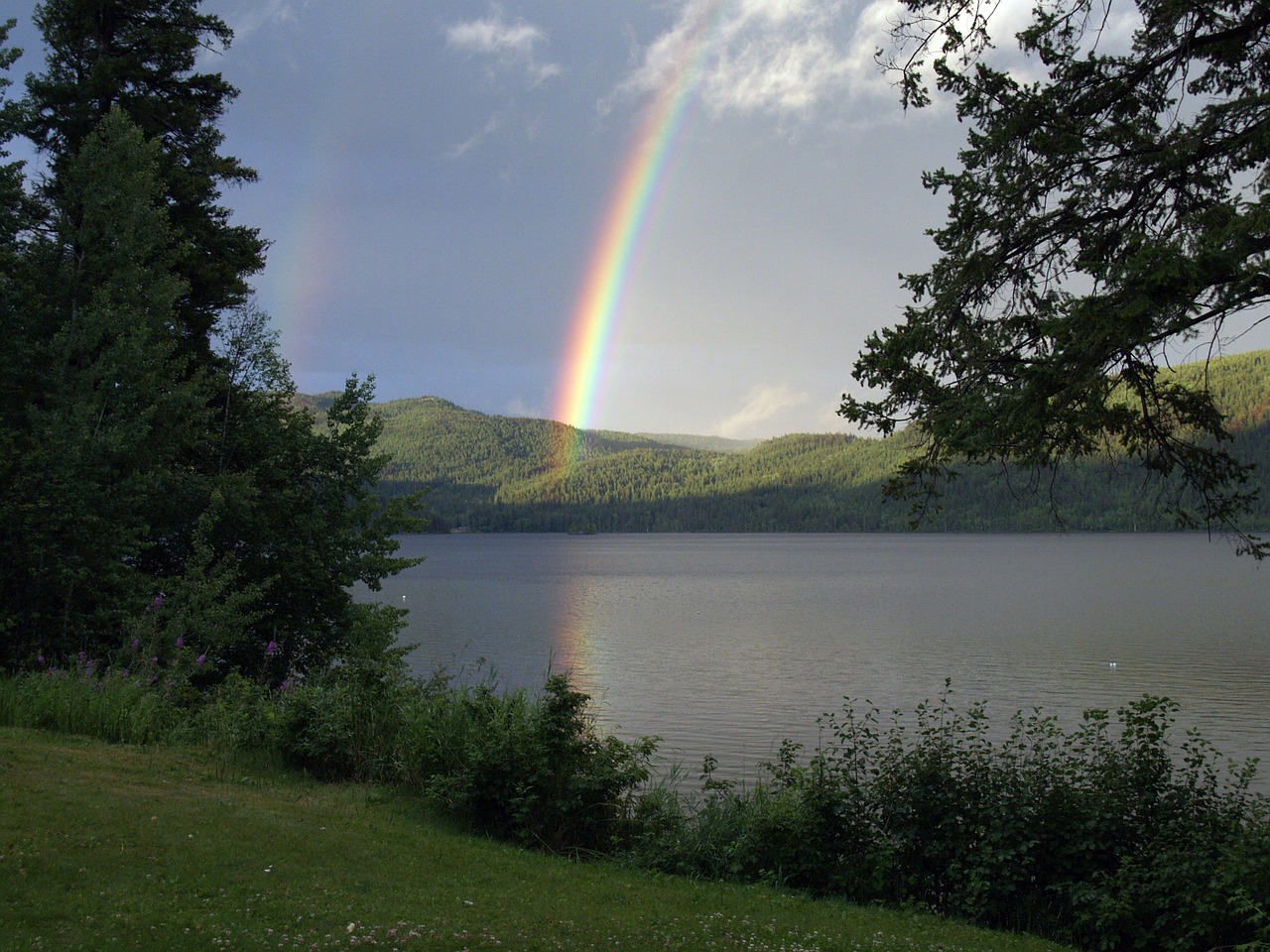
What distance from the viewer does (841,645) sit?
36.5 meters

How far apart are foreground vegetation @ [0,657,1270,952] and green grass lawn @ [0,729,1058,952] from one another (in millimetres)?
Result: 115

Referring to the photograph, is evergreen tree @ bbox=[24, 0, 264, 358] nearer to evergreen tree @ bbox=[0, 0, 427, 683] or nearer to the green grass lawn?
evergreen tree @ bbox=[0, 0, 427, 683]

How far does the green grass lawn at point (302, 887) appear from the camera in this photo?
4848mm

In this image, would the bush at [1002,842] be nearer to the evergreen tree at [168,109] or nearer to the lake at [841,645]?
the lake at [841,645]

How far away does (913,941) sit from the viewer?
6293 millimetres

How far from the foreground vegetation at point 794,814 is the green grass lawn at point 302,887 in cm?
12

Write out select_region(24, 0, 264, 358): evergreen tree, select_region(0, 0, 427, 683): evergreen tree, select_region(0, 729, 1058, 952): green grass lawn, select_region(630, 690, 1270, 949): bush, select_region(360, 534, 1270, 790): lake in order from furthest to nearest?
1. select_region(360, 534, 1270, 790): lake
2. select_region(24, 0, 264, 358): evergreen tree
3. select_region(0, 0, 427, 683): evergreen tree
4. select_region(630, 690, 1270, 949): bush
5. select_region(0, 729, 1058, 952): green grass lawn

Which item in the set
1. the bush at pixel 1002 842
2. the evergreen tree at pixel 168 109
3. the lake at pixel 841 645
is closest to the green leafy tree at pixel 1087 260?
the bush at pixel 1002 842

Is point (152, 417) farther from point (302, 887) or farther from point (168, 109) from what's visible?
point (302, 887)

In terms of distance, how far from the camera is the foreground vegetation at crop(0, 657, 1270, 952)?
7172 mm

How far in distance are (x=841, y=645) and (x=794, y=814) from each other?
29.3m

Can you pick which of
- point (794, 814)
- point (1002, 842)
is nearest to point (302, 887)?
point (794, 814)

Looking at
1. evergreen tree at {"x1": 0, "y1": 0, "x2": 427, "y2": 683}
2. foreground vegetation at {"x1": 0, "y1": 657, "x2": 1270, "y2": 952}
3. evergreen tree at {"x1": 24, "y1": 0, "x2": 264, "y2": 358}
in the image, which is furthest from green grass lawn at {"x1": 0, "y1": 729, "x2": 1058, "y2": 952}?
evergreen tree at {"x1": 24, "y1": 0, "x2": 264, "y2": 358}

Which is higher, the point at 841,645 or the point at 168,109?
the point at 168,109
